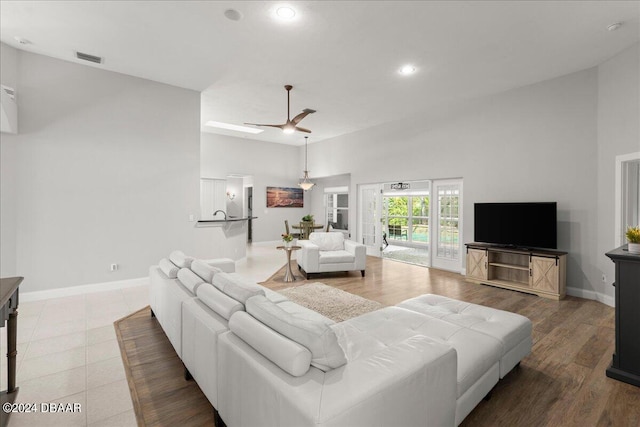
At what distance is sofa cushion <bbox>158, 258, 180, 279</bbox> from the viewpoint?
9.55ft

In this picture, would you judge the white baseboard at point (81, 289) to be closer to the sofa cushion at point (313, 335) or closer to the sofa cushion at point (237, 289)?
the sofa cushion at point (237, 289)

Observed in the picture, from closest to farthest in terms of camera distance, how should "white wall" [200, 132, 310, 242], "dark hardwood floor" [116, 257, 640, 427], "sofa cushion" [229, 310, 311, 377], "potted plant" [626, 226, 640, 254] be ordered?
"sofa cushion" [229, 310, 311, 377] < "dark hardwood floor" [116, 257, 640, 427] < "potted plant" [626, 226, 640, 254] < "white wall" [200, 132, 310, 242]

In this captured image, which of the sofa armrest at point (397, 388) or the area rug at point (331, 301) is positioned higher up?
the sofa armrest at point (397, 388)

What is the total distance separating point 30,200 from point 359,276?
17.3 feet

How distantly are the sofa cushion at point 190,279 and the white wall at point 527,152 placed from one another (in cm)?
521

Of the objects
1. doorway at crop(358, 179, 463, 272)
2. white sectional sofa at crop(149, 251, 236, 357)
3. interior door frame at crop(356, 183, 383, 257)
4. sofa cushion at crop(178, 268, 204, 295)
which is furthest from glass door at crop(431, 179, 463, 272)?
sofa cushion at crop(178, 268, 204, 295)

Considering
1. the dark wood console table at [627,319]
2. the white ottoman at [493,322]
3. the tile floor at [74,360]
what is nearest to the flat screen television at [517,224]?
the dark wood console table at [627,319]

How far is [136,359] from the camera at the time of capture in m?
2.69

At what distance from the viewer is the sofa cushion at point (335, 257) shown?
557cm

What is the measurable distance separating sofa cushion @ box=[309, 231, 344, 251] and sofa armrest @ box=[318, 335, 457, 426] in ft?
14.2

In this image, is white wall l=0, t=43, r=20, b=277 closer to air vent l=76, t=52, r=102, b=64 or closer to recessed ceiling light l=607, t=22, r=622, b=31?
air vent l=76, t=52, r=102, b=64

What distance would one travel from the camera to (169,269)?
2.99 meters

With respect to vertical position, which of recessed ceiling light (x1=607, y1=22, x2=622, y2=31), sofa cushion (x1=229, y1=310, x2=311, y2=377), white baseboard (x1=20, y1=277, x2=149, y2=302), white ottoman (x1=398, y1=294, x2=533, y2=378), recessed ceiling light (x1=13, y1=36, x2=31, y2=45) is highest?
recessed ceiling light (x1=13, y1=36, x2=31, y2=45)

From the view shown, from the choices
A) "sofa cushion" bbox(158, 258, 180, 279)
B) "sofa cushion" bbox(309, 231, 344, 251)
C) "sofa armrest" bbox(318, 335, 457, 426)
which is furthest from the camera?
"sofa cushion" bbox(309, 231, 344, 251)
